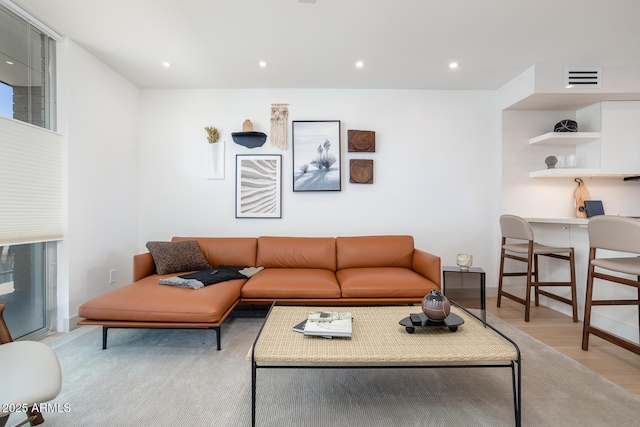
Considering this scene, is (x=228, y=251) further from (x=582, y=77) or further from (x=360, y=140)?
(x=582, y=77)

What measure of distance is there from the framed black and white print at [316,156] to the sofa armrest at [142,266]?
177cm

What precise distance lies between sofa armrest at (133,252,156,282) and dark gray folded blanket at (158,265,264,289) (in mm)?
375

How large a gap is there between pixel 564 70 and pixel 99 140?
5.01 metres

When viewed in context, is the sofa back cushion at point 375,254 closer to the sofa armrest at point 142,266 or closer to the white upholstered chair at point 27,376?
the sofa armrest at point 142,266

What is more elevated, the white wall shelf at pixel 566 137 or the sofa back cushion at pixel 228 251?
the white wall shelf at pixel 566 137

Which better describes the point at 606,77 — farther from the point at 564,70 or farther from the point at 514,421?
the point at 514,421

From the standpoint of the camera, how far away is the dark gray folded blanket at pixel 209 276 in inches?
92.7

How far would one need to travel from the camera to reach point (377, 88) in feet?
11.5

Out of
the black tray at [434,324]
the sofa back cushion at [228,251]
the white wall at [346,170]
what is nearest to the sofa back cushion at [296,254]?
the sofa back cushion at [228,251]

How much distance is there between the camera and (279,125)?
3490 mm

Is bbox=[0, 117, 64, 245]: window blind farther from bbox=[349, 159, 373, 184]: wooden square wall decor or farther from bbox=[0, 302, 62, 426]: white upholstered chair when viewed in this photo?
bbox=[349, 159, 373, 184]: wooden square wall decor

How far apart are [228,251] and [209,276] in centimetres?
58

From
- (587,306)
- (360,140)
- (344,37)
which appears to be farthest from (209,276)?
(587,306)

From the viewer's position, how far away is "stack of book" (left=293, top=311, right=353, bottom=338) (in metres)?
1.51
